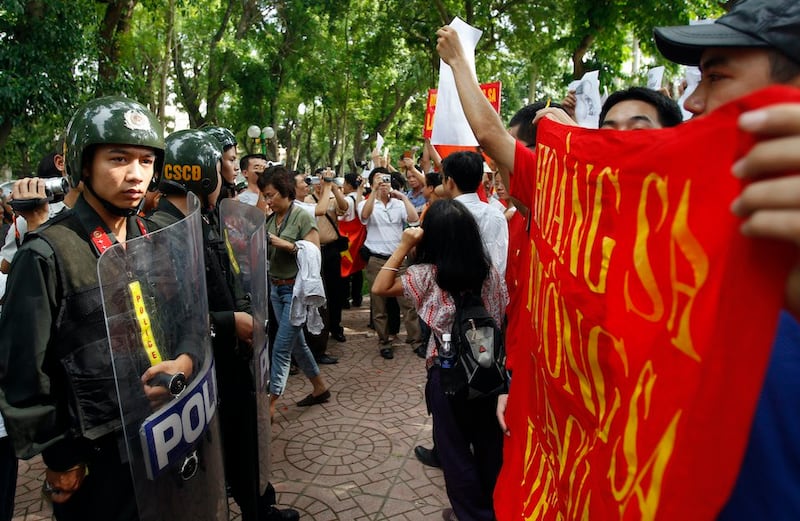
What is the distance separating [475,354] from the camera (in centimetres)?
266

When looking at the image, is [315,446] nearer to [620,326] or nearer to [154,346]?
[154,346]

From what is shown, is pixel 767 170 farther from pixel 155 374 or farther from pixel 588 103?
pixel 588 103

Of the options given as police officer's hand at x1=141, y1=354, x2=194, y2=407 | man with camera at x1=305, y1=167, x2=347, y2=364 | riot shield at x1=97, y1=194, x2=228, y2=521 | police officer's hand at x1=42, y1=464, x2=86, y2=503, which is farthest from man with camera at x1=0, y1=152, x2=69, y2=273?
man with camera at x1=305, y1=167, x2=347, y2=364

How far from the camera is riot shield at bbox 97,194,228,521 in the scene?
1606 mm

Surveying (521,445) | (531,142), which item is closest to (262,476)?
(521,445)

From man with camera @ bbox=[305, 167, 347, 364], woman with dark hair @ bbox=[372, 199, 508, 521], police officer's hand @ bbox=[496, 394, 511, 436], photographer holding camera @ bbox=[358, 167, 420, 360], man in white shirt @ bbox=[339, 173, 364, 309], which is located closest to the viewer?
police officer's hand @ bbox=[496, 394, 511, 436]

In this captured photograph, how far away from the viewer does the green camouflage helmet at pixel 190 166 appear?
286 cm

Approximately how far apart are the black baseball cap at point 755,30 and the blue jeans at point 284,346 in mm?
4063

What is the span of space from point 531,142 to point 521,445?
6.27 feet

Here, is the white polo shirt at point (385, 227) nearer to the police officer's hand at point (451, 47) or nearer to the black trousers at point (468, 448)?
the black trousers at point (468, 448)

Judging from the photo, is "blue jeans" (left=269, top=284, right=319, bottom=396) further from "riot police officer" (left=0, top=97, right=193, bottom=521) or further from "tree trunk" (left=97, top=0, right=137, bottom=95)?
"tree trunk" (left=97, top=0, right=137, bottom=95)

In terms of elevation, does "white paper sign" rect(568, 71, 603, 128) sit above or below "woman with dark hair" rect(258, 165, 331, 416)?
above

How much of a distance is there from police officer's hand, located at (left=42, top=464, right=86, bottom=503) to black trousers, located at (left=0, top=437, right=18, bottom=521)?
0.69 metres

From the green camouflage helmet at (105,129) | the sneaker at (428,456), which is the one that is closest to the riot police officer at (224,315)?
the green camouflage helmet at (105,129)
